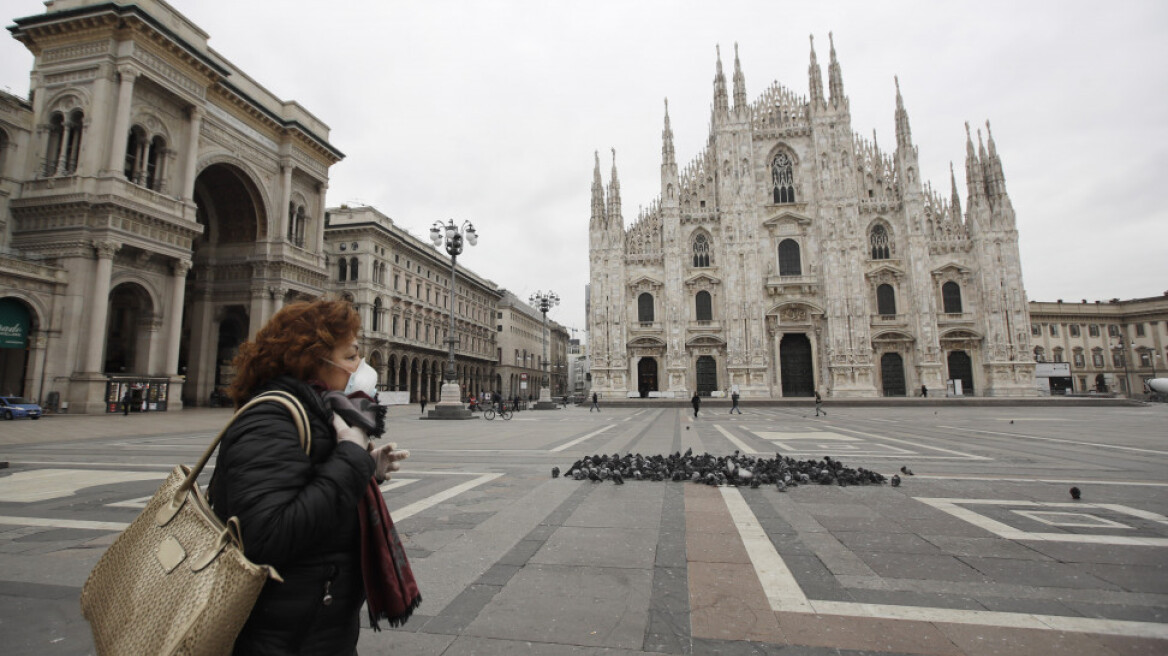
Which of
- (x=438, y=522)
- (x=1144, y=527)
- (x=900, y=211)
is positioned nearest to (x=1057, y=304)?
(x=900, y=211)

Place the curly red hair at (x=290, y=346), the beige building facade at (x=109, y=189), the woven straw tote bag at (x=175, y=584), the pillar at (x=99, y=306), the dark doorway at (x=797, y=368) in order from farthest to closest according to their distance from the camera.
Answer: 1. the dark doorway at (x=797, y=368)
2. the pillar at (x=99, y=306)
3. the beige building facade at (x=109, y=189)
4. the curly red hair at (x=290, y=346)
5. the woven straw tote bag at (x=175, y=584)

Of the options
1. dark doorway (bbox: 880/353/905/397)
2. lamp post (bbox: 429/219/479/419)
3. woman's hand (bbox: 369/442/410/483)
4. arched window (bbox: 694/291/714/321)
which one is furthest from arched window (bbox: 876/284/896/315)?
woman's hand (bbox: 369/442/410/483)

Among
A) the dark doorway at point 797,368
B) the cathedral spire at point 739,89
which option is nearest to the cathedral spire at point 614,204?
the cathedral spire at point 739,89

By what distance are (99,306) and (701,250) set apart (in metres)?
35.2

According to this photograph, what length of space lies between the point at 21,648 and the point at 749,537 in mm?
4528

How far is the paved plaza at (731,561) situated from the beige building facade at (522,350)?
54.5 meters

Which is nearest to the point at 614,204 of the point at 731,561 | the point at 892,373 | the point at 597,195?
the point at 597,195

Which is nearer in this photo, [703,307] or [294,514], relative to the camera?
[294,514]

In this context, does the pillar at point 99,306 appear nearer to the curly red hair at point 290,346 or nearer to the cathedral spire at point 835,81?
the curly red hair at point 290,346

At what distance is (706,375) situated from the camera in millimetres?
39344

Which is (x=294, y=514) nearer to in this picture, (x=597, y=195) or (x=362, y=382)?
(x=362, y=382)

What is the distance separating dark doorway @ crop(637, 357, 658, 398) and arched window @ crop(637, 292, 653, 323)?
3.06 meters

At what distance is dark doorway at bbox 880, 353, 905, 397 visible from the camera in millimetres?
37747

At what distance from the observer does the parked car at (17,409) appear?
63.7ft
